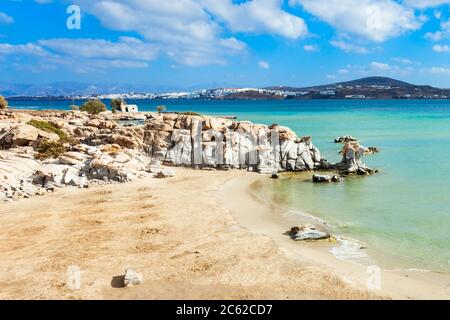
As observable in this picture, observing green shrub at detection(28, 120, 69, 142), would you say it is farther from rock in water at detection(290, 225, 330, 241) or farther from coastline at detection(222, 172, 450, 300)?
rock in water at detection(290, 225, 330, 241)

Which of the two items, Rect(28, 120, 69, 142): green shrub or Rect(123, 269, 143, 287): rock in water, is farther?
Rect(28, 120, 69, 142): green shrub

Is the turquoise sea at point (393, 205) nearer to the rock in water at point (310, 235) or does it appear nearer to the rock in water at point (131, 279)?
the rock in water at point (310, 235)

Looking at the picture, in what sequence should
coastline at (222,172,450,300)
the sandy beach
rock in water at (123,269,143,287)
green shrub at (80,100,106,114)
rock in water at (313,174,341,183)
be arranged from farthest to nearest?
1. green shrub at (80,100,106,114)
2. rock in water at (313,174,341,183)
3. rock in water at (123,269,143,287)
4. the sandy beach
5. coastline at (222,172,450,300)

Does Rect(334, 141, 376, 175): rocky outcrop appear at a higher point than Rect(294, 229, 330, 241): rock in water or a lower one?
higher

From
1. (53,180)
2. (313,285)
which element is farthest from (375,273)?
(53,180)

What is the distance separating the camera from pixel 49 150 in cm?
3067

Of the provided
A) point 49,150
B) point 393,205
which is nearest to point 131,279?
→ point 393,205

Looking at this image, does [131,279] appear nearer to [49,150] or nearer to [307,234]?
[307,234]

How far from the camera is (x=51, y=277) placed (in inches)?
498

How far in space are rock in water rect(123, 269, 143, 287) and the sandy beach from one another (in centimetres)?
21

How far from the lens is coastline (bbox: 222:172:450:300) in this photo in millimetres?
11649

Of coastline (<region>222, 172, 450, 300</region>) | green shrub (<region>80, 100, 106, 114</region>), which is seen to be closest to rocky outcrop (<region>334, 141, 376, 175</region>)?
coastline (<region>222, 172, 450, 300</region>)

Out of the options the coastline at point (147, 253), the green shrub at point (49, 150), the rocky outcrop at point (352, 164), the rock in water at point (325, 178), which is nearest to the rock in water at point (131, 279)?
the coastline at point (147, 253)
